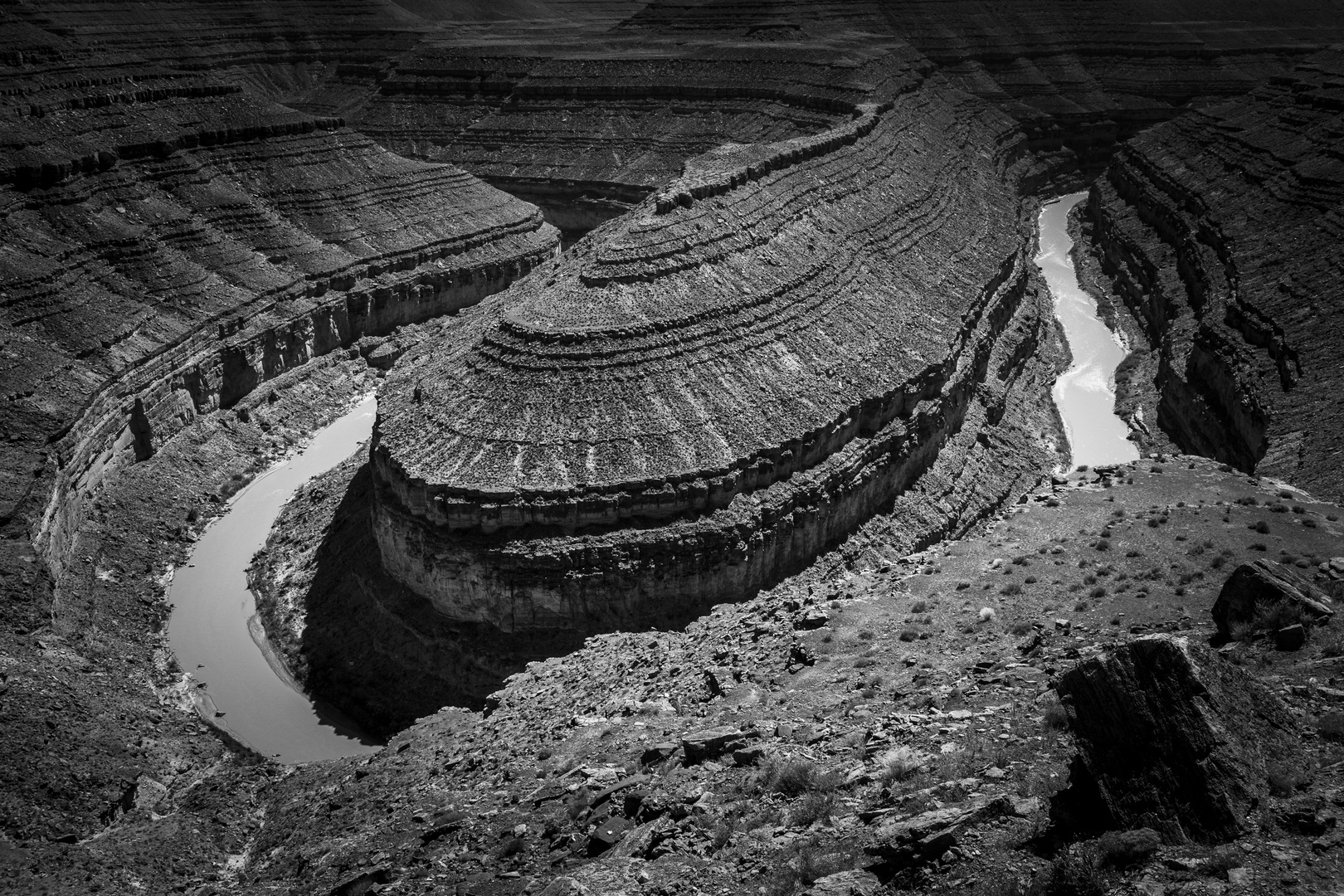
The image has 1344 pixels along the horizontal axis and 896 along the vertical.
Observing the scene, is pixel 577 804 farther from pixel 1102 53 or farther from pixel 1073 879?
pixel 1102 53

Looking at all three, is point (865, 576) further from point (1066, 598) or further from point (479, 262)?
point (479, 262)

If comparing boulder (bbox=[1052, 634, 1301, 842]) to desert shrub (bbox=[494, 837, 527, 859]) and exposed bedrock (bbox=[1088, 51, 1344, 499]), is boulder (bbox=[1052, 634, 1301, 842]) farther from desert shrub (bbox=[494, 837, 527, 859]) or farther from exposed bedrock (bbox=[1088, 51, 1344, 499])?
exposed bedrock (bbox=[1088, 51, 1344, 499])

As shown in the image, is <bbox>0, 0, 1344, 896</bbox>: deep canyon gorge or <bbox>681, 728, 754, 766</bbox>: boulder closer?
<bbox>0, 0, 1344, 896</bbox>: deep canyon gorge

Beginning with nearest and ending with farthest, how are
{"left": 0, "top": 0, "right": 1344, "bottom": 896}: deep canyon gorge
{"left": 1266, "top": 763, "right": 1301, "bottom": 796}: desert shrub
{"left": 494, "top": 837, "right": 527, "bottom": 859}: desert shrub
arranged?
{"left": 1266, "top": 763, "right": 1301, "bottom": 796}: desert shrub → {"left": 0, "top": 0, "right": 1344, "bottom": 896}: deep canyon gorge → {"left": 494, "top": 837, "right": 527, "bottom": 859}: desert shrub

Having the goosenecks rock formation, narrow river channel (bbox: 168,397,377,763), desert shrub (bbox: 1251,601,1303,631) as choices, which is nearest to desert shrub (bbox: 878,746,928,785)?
desert shrub (bbox: 1251,601,1303,631)

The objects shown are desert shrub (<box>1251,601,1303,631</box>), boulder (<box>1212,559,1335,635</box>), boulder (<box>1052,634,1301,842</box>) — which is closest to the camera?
boulder (<box>1052,634,1301,842</box>)

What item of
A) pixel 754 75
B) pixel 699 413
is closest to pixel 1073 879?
pixel 699 413

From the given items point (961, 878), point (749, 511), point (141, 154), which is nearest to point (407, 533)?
point (749, 511)

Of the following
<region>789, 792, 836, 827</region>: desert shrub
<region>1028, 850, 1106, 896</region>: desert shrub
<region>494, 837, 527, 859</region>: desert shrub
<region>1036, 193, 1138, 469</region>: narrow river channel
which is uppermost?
<region>1028, 850, 1106, 896</region>: desert shrub

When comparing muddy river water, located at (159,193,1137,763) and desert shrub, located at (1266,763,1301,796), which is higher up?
desert shrub, located at (1266,763,1301,796)
